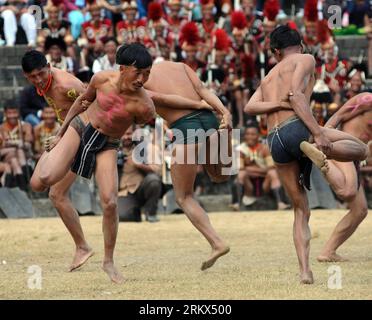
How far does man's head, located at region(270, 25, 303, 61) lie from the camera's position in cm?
934

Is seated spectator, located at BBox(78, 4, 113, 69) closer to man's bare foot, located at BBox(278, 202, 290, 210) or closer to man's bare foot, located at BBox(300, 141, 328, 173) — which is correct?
man's bare foot, located at BBox(278, 202, 290, 210)

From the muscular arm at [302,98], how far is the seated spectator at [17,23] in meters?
10.5

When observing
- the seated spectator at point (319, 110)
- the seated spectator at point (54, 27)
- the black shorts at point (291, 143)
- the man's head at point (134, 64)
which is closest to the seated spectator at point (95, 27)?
the seated spectator at point (54, 27)

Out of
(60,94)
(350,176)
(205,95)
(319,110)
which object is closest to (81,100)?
(60,94)

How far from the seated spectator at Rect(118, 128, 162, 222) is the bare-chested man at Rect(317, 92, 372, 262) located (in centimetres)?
491

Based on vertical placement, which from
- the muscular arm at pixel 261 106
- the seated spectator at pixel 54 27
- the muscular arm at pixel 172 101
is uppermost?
the muscular arm at pixel 261 106

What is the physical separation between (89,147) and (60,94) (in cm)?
121

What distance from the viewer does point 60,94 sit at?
10.8 metres

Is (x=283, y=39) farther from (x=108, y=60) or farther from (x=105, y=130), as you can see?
(x=108, y=60)

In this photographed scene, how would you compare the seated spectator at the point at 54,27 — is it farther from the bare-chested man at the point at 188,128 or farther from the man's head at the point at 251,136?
the bare-chested man at the point at 188,128

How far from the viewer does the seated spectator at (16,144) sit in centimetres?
1659

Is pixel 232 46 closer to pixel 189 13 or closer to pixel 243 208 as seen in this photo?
pixel 189 13

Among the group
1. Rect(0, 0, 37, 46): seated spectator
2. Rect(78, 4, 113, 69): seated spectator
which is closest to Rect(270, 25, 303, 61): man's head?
Rect(78, 4, 113, 69): seated spectator

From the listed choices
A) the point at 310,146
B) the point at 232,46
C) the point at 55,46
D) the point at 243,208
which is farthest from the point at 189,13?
the point at 310,146
